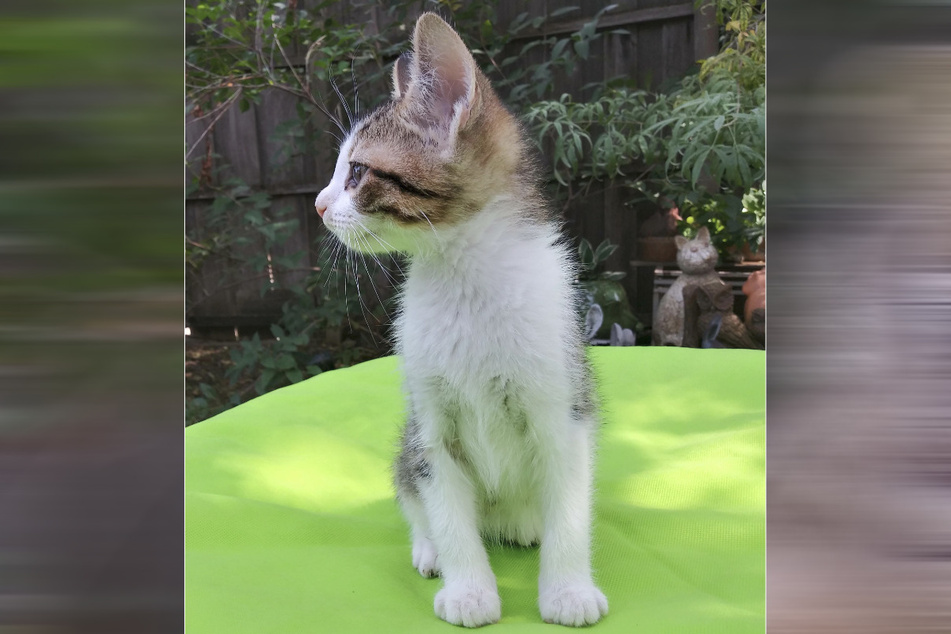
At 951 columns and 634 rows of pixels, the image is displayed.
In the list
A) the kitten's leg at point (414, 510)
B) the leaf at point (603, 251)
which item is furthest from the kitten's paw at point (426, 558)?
the leaf at point (603, 251)

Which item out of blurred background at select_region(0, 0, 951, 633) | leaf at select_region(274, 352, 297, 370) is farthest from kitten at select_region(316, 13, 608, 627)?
leaf at select_region(274, 352, 297, 370)

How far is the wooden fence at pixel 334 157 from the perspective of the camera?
320 centimetres

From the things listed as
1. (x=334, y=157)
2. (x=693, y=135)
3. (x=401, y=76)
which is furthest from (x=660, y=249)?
(x=401, y=76)

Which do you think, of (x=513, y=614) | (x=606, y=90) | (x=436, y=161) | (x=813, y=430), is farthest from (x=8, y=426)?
(x=606, y=90)

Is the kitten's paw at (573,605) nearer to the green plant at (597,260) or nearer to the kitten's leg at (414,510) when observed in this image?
the kitten's leg at (414,510)

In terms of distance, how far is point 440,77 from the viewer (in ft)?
3.82

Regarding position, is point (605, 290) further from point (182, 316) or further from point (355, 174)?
point (182, 316)

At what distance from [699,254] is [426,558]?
195 cm

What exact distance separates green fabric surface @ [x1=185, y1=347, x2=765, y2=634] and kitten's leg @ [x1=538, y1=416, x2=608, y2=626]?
6cm

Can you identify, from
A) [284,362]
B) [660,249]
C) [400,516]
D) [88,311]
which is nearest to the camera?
[88,311]

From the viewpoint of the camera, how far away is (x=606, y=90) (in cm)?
311

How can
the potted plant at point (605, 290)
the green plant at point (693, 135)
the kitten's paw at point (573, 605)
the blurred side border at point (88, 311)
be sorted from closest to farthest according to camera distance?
the blurred side border at point (88, 311) < the kitten's paw at point (573, 605) < the green plant at point (693, 135) < the potted plant at point (605, 290)

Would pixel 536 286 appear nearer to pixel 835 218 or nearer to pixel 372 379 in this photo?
pixel 835 218

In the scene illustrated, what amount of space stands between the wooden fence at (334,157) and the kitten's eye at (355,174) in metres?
1.96
